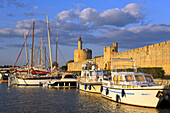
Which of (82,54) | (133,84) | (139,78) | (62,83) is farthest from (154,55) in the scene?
(82,54)

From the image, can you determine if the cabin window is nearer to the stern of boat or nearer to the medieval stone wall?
the stern of boat

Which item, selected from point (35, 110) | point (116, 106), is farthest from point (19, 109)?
point (116, 106)

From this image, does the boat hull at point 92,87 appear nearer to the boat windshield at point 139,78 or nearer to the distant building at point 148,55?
the boat windshield at point 139,78

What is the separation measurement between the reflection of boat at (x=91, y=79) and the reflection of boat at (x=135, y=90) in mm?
5693

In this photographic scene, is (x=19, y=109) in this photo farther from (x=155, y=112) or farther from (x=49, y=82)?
(x=49, y=82)

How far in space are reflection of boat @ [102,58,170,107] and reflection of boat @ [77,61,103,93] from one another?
5693mm

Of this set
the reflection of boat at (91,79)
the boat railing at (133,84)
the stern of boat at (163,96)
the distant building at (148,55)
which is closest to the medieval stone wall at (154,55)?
the distant building at (148,55)

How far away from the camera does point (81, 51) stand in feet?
308

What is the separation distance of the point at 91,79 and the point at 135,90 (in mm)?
12097

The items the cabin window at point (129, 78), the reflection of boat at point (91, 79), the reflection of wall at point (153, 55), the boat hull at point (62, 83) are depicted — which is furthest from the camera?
the boat hull at point (62, 83)

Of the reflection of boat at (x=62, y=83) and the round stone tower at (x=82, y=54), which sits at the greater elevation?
the round stone tower at (x=82, y=54)

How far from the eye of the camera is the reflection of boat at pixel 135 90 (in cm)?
1577

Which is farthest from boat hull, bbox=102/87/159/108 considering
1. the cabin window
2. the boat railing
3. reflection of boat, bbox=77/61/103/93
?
reflection of boat, bbox=77/61/103/93

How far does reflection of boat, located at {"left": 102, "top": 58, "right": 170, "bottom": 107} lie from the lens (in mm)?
15766
